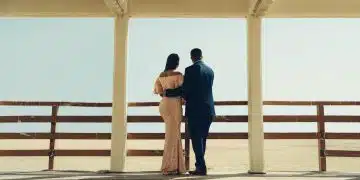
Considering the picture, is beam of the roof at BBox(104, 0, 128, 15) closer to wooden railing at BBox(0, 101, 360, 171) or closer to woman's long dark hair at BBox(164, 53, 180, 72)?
woman's long dark hair at BBox(164, 53, 180, 72)

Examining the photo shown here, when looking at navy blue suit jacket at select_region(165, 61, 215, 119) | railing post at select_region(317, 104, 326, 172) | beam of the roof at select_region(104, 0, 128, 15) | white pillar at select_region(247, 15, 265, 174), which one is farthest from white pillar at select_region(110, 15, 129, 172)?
railing post at select_region(317, 104, 326, 172)

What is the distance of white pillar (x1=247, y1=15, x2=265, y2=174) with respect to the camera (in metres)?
5.60

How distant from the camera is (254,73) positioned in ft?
18.8

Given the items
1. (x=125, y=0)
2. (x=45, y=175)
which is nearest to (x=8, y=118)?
(x=45, y=175)

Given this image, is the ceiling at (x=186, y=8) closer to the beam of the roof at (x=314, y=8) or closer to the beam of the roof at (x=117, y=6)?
the beam of the roof at (x=314, y=8)

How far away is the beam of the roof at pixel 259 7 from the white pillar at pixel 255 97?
8 centimetres

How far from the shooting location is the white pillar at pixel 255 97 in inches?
221

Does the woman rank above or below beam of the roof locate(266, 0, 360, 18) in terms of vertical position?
below

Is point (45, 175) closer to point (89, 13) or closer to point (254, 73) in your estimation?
point (89, 13)

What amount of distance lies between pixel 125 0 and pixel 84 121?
75.0 inches

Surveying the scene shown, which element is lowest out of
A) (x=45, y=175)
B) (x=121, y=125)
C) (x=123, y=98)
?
(x=45, y=175)

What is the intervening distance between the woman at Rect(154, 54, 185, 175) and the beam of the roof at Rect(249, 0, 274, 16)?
131 cm

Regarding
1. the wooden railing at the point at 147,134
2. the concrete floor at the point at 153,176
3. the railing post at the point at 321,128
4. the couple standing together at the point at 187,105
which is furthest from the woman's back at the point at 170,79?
the railing post at the point at 321,128

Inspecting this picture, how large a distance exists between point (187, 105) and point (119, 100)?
1.23 m
